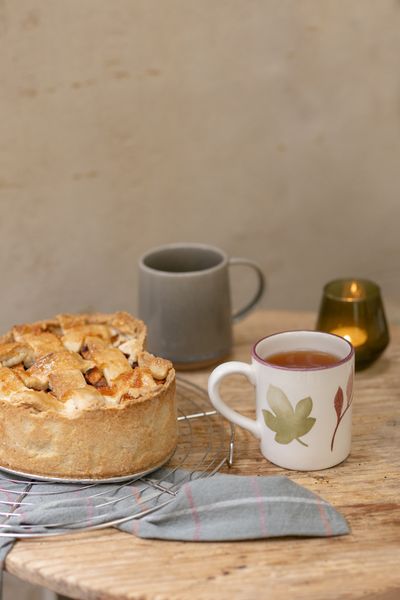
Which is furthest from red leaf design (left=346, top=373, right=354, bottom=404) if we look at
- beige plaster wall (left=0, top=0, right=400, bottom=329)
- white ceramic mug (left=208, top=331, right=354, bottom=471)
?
beige plaster wall (left=0, top=0, right=400, bottom=329)

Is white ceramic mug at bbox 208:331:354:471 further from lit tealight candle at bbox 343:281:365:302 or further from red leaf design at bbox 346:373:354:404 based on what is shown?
lit tealight candle at bbox 343:281:365:302

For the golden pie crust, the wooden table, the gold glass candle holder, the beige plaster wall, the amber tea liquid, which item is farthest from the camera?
the beige plaster wall

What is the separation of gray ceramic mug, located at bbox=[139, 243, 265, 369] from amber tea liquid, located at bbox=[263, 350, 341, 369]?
0.22m

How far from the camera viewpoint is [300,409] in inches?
40.4

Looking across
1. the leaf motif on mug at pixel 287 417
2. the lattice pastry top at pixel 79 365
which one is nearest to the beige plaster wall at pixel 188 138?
the lattice pastry top at pixel 79 365

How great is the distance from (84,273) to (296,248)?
1.59 feet

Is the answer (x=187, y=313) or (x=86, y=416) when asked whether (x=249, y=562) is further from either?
(x=187, y=313)

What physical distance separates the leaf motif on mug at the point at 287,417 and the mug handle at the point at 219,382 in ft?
0.11

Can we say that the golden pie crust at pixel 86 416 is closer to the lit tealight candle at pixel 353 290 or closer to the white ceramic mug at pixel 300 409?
the white ceramic mug at pixel 300 409

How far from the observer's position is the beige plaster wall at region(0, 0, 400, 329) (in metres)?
1.79

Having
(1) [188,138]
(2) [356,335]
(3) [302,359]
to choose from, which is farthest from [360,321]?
(1) [188,138]

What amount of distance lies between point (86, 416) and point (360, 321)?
477 mm

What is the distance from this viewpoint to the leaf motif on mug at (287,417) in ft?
3.36

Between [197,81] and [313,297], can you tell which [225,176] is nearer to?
[197,81]
